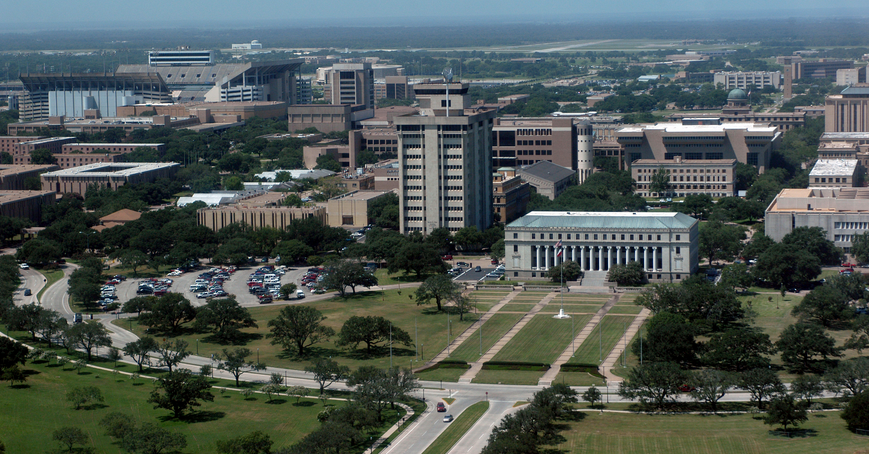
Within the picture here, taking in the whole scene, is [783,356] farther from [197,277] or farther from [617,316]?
[197,277]

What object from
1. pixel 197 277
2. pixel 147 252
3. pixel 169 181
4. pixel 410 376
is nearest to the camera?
pixel 410 376

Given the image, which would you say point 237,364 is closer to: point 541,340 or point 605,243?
point 541,340

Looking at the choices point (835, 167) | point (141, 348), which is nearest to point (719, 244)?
point (835, 167)

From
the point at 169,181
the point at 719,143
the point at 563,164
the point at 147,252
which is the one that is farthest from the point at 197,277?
the point at 719,143

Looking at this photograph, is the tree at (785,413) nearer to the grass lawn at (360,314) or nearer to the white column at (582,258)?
the grass lawn at (360,314)

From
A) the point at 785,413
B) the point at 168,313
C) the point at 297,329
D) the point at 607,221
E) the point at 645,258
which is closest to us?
the point at 785,413
